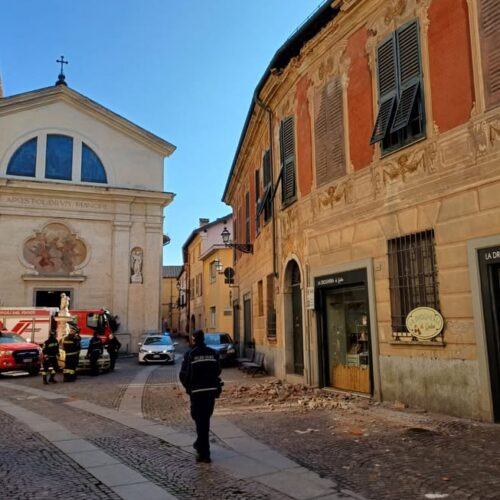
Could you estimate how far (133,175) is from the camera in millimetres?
38812

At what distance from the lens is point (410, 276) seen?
1002 cm

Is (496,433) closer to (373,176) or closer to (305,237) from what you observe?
(373,176)

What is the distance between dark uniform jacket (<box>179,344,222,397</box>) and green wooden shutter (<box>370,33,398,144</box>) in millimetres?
6164

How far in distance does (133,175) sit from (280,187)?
82.4ft

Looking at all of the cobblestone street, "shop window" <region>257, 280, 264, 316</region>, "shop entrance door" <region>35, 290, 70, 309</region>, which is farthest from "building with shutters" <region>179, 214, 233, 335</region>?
the cobblestone street

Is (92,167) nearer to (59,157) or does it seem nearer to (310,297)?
(59,157)

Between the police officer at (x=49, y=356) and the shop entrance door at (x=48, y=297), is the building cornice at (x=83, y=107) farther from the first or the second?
the police officer at (x=49, y=356)

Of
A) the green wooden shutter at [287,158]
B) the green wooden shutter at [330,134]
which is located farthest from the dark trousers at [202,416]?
the green wooden shutter at [287,158]

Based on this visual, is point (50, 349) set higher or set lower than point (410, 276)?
lower

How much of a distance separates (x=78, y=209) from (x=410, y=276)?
30482 mm

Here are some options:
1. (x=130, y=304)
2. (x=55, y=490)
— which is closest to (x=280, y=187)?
(x=55, y=490)

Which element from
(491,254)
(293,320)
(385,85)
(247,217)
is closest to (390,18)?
(385,85)

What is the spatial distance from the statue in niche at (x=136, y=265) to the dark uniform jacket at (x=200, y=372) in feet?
101

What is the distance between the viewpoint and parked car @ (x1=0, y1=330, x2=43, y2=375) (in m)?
19.9
